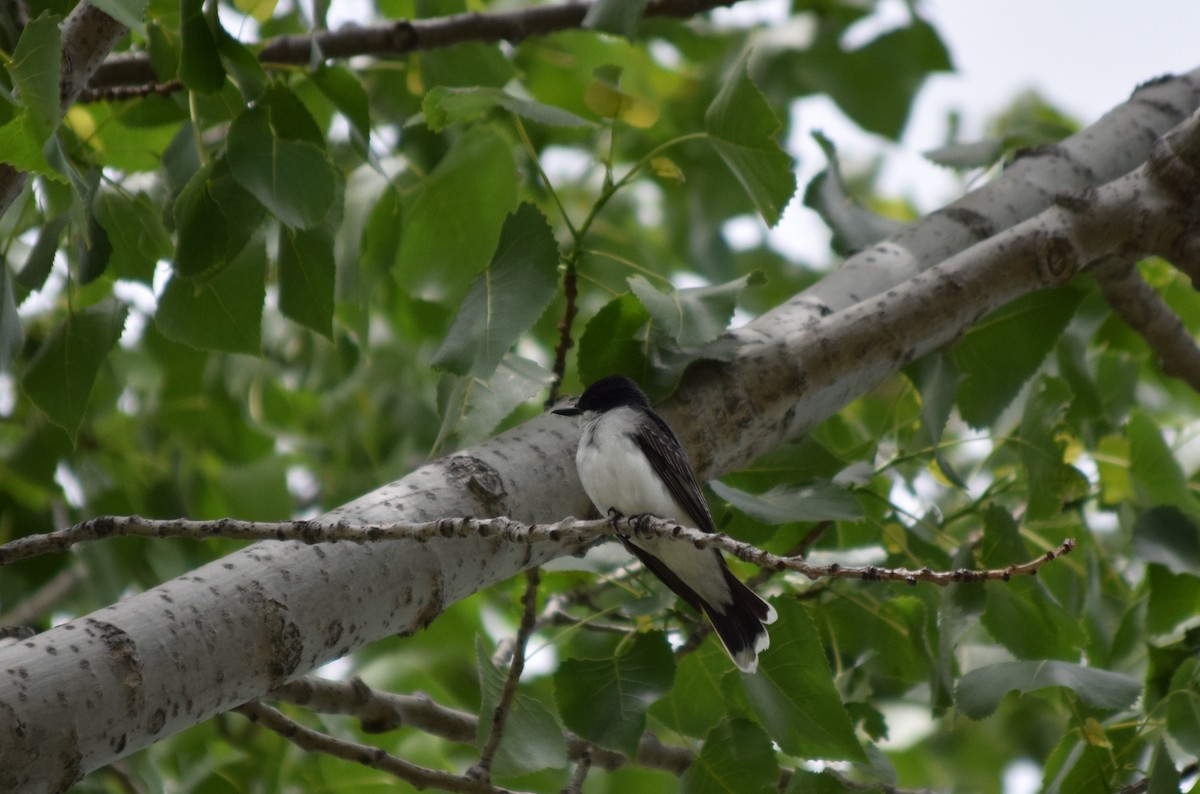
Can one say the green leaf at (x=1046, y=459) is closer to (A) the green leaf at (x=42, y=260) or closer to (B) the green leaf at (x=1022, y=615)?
(B) the green leaf at (x=1022, y=615)

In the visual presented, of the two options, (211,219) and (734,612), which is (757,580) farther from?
(211,219)

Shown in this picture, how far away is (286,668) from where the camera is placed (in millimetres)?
2057

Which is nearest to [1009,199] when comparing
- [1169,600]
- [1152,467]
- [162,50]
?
[1152,467]

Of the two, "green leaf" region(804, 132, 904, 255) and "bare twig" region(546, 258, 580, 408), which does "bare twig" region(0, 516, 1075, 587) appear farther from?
"green leaf" region(804, 132, 904, 255)

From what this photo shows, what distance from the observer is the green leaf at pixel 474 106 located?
2.90 meters

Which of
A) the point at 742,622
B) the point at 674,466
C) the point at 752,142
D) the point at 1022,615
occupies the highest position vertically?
the point at 752,142

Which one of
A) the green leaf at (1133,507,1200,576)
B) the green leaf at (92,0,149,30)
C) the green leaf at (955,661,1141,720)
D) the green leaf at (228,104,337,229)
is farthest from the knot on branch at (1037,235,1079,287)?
the green leaf at (92,0,149,30)

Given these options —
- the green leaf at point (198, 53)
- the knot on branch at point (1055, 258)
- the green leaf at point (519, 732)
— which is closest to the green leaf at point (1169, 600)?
the knot on branch at point (1055, 258)

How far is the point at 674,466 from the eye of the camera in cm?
298

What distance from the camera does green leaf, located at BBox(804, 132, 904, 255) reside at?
3725 millimetres

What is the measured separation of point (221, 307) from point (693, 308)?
130 centimetres

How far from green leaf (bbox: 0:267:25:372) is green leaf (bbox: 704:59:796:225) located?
187cm

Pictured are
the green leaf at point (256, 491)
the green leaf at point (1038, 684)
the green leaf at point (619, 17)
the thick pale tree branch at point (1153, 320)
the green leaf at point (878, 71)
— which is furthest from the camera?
the green leaf at point (878, 71)

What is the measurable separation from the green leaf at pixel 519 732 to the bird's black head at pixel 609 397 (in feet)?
2.28
